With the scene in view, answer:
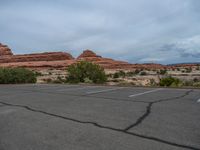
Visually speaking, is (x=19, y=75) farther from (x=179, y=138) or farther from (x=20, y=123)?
(x=179, y=138)

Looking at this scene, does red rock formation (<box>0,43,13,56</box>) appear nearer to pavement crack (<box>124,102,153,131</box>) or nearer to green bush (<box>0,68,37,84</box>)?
green bush (<box>0,68,37,84</box>)

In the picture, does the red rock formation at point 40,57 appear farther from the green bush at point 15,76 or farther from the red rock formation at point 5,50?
the green bush at point 15,76

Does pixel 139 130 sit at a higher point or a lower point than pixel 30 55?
lower

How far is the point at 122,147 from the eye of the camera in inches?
148

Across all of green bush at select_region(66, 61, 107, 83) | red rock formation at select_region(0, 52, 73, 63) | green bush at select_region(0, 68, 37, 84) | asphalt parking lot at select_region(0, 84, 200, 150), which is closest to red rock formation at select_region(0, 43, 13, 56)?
red rock formation at select_region(0, 52, 73, 63)

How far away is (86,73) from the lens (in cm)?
2414

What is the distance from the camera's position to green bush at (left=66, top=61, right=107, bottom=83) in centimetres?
2391

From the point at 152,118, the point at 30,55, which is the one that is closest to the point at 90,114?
the point at 152,118

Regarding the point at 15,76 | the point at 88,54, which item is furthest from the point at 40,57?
the point at 15,76

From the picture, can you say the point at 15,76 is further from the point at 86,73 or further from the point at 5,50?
the point at 5,50

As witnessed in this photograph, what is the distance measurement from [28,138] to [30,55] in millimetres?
125536

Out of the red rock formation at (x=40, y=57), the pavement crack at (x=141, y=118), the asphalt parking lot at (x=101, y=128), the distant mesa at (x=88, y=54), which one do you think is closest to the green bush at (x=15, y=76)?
the asphalt parking lot at (x=101, y=128)

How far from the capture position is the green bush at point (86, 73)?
2391cm

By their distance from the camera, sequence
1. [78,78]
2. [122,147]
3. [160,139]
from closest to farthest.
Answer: [122,147] → [160,139] → [78,78]
